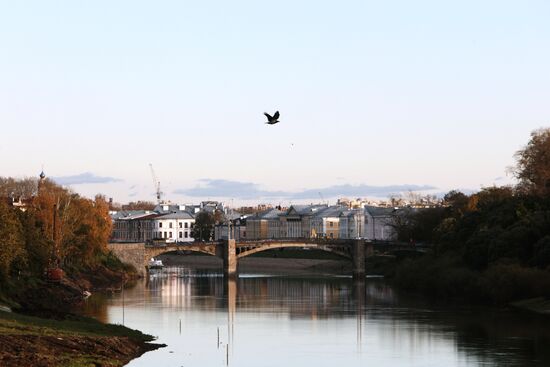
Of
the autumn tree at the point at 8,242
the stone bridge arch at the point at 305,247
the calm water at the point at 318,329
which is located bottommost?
the calm water at the point at 318,329

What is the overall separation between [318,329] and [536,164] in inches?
1870

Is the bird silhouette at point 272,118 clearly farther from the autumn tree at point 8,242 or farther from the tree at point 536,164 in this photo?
the tree at point 536,164

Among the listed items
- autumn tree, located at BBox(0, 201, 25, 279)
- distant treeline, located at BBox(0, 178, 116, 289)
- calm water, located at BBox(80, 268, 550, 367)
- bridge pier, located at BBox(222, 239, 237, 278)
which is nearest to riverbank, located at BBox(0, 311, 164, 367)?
calm water, located at BBox(80, 268, 550, 367)

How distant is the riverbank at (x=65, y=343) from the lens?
168 feet

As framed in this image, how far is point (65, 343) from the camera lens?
186ft

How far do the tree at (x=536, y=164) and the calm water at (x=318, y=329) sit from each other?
19177 mm

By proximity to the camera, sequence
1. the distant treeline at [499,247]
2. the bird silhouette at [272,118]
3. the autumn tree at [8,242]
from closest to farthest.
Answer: the bird silhouette at [272,118] → the autumn tree at [8,242] → the distant treeline at [499,247]

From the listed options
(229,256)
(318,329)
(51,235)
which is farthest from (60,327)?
(229,256)

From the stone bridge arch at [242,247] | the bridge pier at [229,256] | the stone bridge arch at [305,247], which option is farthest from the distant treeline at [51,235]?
the stone bridge arch at [305,247]

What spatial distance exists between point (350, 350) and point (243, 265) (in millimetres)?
125402

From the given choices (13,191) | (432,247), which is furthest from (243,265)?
(432,247)

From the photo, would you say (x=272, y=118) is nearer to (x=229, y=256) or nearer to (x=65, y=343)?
(x=65, y=343)

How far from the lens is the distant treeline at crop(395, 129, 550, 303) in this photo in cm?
9394

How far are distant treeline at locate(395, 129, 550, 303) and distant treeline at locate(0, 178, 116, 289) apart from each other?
109 feet
